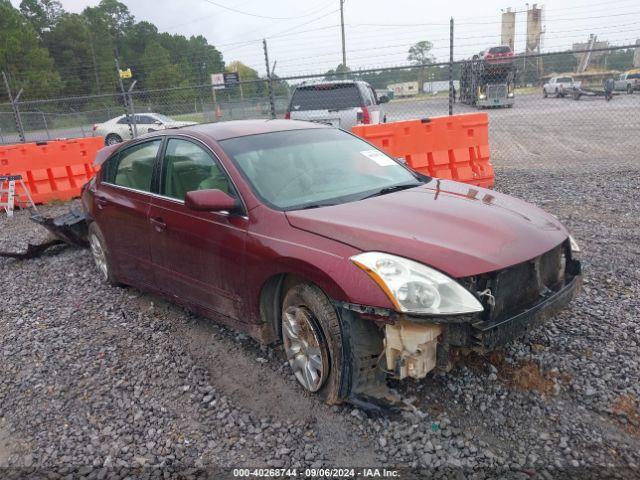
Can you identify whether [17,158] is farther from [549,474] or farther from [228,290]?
[549,474]

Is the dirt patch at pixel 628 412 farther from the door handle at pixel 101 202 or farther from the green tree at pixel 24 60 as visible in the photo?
the green tree at pixel 24 60

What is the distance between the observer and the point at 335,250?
2.80 metres

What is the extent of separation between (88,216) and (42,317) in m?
1.19

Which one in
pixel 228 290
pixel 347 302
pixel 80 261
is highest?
pixel 347 302

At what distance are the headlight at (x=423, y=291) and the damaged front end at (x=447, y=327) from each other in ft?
0.13

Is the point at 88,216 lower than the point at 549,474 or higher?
higher

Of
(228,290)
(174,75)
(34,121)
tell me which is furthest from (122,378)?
(174,75)

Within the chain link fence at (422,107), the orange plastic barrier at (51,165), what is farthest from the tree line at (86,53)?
the orange plastic barrier at (51,165)

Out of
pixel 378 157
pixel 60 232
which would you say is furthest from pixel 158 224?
pixel 60 232

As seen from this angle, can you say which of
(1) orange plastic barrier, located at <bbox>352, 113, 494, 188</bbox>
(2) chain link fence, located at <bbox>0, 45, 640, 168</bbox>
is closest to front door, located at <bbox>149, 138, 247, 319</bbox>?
(1) orange plastic barrier, located at <bbox>352, 113, 494, 188</bbox>

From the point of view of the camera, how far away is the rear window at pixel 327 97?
33.6 ft

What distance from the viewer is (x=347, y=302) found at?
269 cm

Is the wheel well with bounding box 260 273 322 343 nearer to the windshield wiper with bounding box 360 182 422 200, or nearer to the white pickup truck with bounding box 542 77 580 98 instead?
the windshield wiper with bounding box 360 182 422 200

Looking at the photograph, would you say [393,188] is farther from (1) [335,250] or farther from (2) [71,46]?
(2) [71,46]
